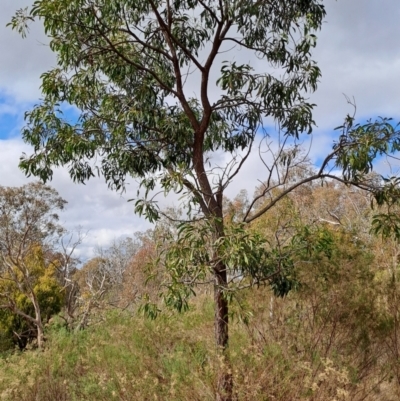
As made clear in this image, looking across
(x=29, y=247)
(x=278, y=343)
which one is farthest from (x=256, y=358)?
(x=29, y=247)

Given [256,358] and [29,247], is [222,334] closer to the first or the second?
[256,358]

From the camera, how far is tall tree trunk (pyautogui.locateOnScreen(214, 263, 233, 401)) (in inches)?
165

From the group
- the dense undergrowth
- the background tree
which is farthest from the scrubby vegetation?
the background tree

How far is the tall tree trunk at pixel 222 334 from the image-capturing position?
418 cm

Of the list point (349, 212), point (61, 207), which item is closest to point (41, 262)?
point (61, 207)

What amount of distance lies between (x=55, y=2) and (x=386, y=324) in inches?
181

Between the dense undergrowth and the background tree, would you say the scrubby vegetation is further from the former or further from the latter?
the background tree

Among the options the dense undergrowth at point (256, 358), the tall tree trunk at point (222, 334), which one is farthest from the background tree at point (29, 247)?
the tall tree trunk at point (222, 334)

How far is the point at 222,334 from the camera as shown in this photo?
4.66 m

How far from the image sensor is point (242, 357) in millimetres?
4301

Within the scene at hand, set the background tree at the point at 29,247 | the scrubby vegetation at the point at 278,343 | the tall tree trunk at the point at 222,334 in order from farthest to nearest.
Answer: the background tree at the point at 29,247 → the scrubby vegetation at the point at 278,343 → the tall tree trunk at the point at 222,334

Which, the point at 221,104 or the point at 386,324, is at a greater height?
the point at 221,104

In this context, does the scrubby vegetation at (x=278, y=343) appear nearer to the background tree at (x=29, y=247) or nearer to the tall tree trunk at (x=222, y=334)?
the tall tree trunk at (x=222, y=334)

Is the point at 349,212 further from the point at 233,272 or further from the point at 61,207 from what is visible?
the point at 233,272
